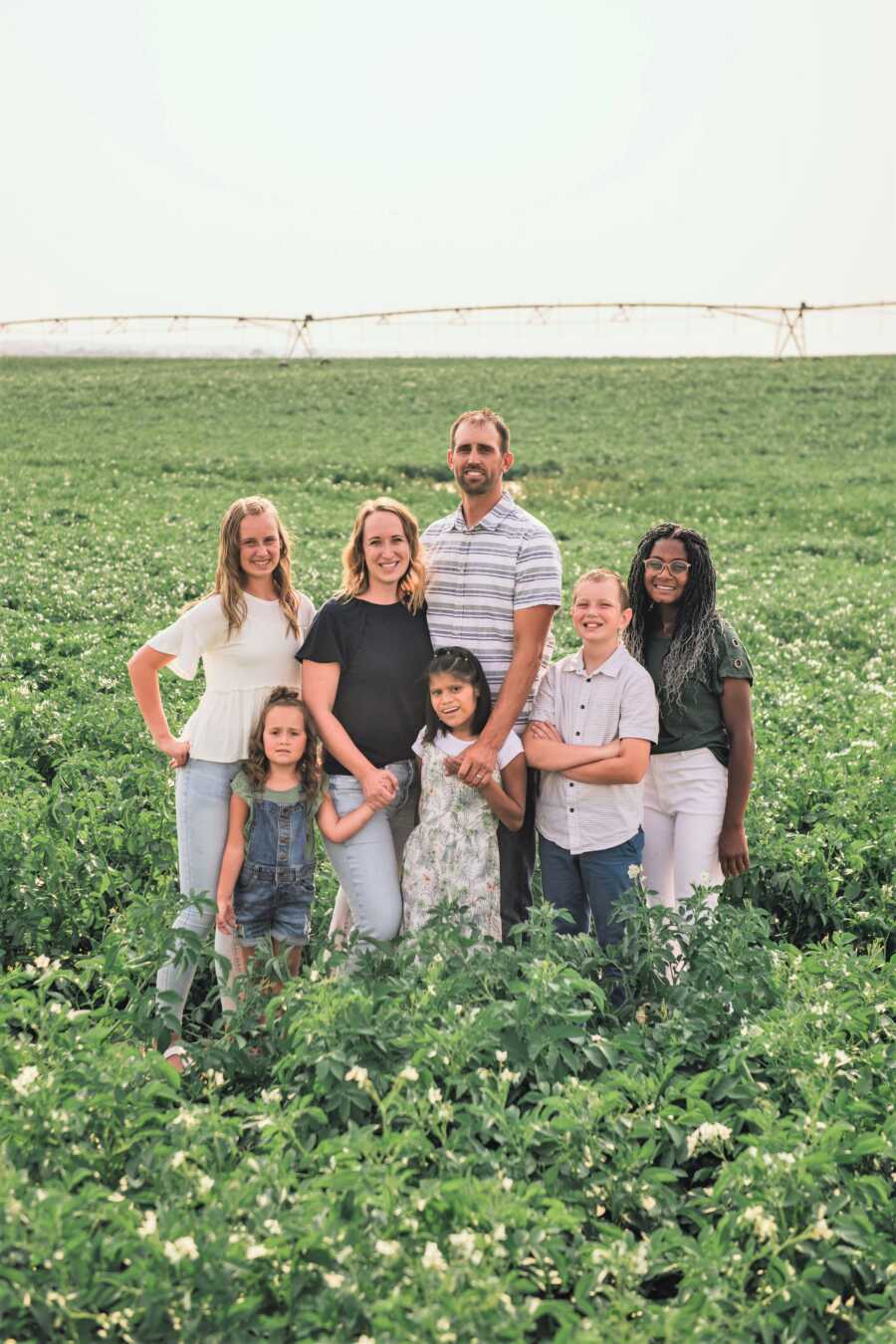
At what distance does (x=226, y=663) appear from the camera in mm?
5473

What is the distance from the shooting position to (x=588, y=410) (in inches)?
1487

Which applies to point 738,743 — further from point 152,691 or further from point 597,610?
point 152,691

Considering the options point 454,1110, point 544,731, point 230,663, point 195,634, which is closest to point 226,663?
point 230,663

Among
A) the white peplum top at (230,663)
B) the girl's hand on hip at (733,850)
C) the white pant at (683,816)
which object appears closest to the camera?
the white peplum top at (230,663)

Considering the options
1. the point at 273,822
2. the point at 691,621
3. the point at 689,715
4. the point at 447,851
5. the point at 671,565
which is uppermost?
the point at 671,565

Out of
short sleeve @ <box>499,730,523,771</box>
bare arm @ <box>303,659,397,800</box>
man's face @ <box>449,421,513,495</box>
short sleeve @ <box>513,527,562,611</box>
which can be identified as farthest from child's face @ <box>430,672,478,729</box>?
man's face @ <box>449,421,513,495</box>

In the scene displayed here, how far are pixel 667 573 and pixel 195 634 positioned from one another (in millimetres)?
2208

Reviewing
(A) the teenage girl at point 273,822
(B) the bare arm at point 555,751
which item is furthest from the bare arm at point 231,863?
(B) the bare arm at point 555,751

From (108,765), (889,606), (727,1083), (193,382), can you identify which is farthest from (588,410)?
(727,1083)

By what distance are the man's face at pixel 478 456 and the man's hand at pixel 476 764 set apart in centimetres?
117

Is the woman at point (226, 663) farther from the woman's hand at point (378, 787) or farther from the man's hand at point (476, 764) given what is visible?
the man's hand at point (476, 764)

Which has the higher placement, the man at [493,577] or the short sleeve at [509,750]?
the man at [493,577]

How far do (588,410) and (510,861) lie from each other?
33.6 m

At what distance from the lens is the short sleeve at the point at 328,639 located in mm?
5238
